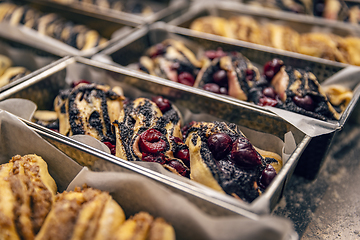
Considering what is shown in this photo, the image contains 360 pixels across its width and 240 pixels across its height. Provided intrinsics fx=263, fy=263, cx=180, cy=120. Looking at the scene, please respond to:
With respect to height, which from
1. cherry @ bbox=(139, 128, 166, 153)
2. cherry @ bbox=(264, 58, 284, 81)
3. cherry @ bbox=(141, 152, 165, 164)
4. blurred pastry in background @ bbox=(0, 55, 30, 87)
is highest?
cherry @ bbox=(264, 58, 284, 81)

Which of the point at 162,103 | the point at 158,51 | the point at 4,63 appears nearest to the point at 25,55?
the point at 4,63

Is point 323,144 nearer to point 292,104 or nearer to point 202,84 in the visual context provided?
point 292,104

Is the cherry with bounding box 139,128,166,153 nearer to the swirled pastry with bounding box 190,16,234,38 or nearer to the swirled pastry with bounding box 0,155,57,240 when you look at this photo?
the swirled pastry with bounding box 0,155,57,240

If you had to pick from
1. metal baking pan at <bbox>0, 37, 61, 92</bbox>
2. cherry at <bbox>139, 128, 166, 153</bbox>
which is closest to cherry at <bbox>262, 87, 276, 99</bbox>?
cherry at <bbox>139, 128, 166, 153</bbox>

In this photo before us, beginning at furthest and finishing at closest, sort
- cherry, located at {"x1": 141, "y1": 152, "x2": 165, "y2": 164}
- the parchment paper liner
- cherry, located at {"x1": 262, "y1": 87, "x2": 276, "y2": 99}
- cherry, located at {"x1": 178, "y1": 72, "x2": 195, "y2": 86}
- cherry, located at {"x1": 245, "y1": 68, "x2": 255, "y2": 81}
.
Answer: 1. cherry, located at {"x1": 178, "y1": 72, "x2": 195, "y2": 86}
2. cherry, located at {"x1": 245, "y1": 68, "x2": 255, "y2": 81}
3. cherry, located at {"x1": 262, "y1": 87, "x2": 276, "y2": 99}
4. cherry, located at {"x1": 141, "y1": 152, "x2": 165, "y2": 164}
5. the parchment paper liner

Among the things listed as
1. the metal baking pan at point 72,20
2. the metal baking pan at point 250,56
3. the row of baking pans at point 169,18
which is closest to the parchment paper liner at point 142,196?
the metal baking pan at point 250,56

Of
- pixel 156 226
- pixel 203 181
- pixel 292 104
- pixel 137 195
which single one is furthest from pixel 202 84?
pixel 156 226

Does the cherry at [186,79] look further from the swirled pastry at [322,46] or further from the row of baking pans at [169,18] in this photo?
the swirled pastry at [322,46]
